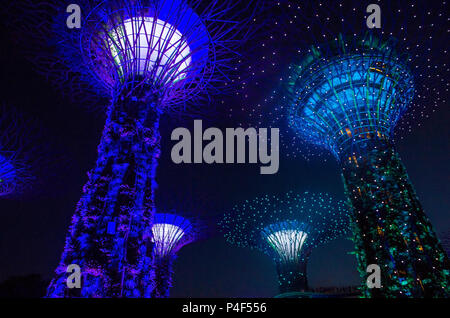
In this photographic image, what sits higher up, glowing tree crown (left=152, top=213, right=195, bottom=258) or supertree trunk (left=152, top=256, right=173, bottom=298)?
glowing tree crown (left=152, top=213, right=195, bottom=258)

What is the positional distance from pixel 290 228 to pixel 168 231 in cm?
965

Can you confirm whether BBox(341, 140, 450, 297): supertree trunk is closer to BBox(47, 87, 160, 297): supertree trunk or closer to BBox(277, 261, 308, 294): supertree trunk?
BBox(47, 87, 160, 297): supertree trunk

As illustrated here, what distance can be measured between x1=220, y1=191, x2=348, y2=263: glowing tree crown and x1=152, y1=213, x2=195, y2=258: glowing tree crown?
3136 mm

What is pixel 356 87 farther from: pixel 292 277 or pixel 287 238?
pixel 292 277

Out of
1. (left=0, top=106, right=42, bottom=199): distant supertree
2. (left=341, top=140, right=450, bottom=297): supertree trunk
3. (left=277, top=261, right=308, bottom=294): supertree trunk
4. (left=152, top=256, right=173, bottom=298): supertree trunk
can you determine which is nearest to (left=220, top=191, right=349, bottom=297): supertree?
(left=277, top=261, right=308, bottom=294): supertree trunk

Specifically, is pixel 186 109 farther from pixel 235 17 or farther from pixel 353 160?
pixel 353 160

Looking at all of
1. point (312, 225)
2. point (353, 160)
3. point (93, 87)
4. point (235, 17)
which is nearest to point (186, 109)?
point (93, 87)

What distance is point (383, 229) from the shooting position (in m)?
10.3

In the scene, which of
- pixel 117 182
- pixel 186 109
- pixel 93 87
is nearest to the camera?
pixel 117 182

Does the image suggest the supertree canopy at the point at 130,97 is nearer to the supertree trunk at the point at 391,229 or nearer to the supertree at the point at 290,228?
the supertree trunk at the point at 391,229

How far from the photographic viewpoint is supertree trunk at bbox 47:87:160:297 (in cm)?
595

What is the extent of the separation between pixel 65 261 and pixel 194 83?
7603 millimetres

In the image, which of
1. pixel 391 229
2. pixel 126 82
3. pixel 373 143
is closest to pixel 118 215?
pixel 126 82

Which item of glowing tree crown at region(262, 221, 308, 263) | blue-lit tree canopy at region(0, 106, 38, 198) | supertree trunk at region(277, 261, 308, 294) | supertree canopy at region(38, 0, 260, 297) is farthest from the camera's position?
glowing tree crown at region(262, 221, 308, 263)
